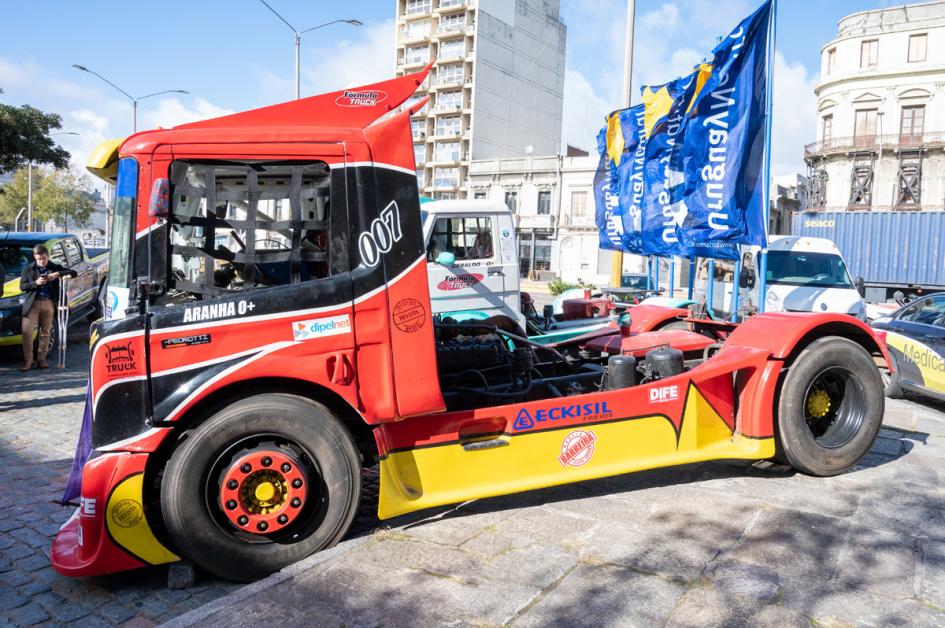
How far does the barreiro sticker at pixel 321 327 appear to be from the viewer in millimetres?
3939

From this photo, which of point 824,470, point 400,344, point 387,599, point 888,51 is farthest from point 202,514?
point 888,51

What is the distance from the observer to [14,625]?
342 cm

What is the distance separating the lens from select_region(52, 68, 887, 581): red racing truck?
12.3 ft

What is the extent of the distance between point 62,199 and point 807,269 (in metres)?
56.0

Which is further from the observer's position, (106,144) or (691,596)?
(106,144)

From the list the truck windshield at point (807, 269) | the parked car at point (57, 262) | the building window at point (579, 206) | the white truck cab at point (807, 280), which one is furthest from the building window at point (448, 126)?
the truck windshield at point (807, 269)

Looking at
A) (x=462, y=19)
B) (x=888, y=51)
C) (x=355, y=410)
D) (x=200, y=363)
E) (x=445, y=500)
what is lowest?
(x=445, y=500)

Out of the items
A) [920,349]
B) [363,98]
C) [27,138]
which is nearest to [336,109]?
[363,98]

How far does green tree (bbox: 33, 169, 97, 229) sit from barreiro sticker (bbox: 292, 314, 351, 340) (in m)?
58.9

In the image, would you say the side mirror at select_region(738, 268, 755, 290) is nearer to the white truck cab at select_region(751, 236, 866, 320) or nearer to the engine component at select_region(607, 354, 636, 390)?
the white truck cab at select_region(751, 236, 866, 320)

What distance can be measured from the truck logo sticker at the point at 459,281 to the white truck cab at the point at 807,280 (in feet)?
18.6

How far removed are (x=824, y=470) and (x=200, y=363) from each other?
4.63m

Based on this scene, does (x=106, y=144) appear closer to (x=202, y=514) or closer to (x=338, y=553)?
(x=202, y=514)

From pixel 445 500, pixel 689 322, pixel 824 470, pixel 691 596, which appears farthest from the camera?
pixel 689 322
